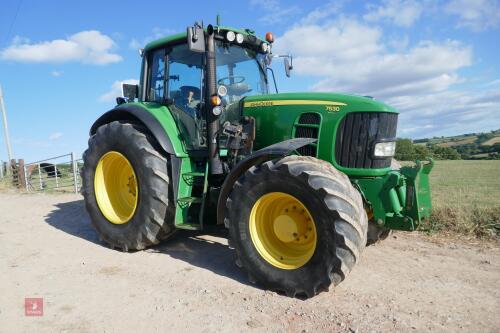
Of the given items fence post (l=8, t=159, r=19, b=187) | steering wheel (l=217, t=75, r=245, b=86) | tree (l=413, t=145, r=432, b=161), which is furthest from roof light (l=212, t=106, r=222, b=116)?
fence post (l=8, t=159, r=19, b=187)

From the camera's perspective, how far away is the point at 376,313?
3.34m

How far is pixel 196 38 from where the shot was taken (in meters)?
4.55

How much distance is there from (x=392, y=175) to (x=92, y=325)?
302 centimetres

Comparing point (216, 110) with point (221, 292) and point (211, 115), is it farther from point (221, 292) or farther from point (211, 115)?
point (221, 292)

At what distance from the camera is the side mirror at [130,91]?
6.13 metres

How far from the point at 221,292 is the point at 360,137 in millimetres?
2108

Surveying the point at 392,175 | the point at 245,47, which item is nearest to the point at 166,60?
the point at 245,47

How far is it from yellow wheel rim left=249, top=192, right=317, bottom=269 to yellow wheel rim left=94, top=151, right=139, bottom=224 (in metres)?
2.29

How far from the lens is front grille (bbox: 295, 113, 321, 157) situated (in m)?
4.41

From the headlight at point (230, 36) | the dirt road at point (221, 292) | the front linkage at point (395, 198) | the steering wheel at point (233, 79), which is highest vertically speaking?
the headlight at point (230, 36)

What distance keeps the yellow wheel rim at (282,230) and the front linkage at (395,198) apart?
693 mm

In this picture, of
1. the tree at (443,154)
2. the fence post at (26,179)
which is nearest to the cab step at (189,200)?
the tree at (443,154)

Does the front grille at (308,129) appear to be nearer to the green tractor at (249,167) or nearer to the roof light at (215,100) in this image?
the green tractor at (249,167)

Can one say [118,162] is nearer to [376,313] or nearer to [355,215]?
[355,215]
